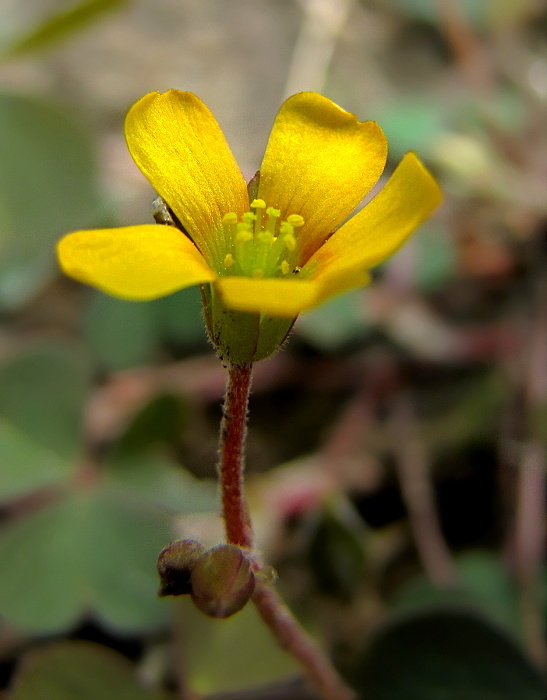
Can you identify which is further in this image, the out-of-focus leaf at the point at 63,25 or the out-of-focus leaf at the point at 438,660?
the out-of-focus leaf at the point at 63,25

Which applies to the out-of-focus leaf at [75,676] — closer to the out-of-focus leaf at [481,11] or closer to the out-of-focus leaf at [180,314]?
the out-of-focus leaf at [180,314]

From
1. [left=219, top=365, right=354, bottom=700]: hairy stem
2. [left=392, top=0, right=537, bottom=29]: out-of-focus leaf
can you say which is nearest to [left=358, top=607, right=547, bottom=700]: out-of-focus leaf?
[left=219, top=365, right=354, bottom=700]: hairy stem

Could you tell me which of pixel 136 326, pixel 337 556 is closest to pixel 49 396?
pixel 136 326

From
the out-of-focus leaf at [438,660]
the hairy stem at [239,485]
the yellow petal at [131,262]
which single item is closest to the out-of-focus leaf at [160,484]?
the out-of-focus leaf at [438,660]

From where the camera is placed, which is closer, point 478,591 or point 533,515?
point 478,591

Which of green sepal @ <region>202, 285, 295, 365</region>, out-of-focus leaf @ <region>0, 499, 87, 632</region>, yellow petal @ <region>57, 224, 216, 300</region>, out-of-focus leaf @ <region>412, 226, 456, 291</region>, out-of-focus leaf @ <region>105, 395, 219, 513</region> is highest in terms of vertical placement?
yellow petal @ <region>57, 224, 216, 300</region>

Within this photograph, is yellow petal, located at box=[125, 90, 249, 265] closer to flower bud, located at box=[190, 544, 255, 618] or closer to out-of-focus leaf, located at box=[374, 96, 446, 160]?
flower bud, located at box=[190, 544, 255, 618]

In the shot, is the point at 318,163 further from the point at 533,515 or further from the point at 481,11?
the point at 481,11
